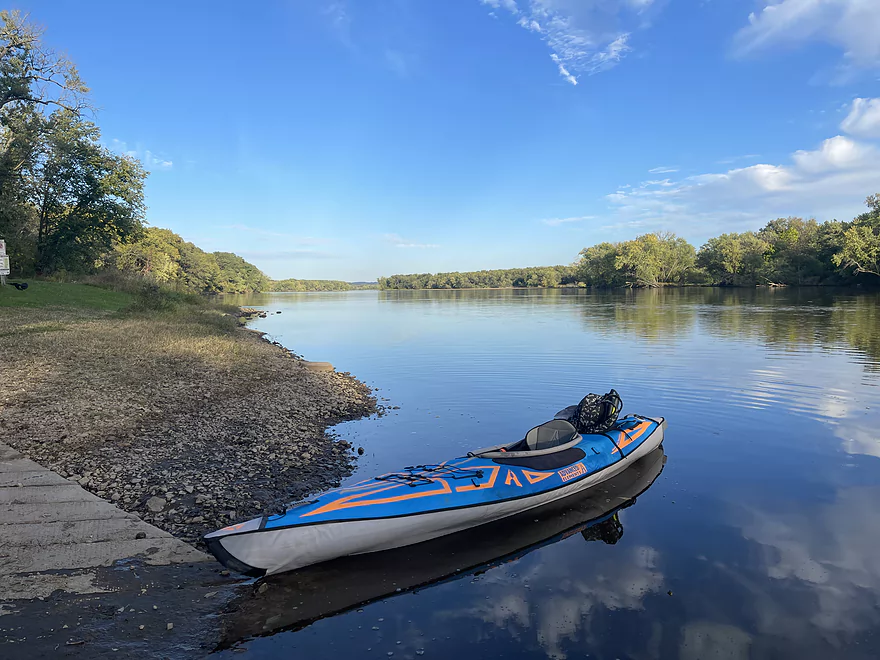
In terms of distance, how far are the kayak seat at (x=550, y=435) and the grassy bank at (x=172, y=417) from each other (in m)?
2.90

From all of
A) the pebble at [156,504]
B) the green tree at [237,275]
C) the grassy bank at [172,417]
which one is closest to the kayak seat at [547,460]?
the grassy bank at [172,417]

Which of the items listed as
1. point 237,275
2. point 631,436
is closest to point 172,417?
point 631,436

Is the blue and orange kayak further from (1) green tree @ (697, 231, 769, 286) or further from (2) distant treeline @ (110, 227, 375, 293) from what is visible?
(1) green tree @ (697, 231, 769, 286)

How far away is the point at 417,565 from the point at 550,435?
8.85ft

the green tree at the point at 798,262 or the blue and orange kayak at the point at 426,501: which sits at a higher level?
the green tree at the point at 798,262

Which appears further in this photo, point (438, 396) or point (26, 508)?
point (438, 396)

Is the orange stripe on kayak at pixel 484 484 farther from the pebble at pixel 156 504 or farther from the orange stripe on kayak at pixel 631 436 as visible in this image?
the pebble at pixel 156 504

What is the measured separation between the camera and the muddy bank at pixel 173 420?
632 cm

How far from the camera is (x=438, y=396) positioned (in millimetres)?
13328

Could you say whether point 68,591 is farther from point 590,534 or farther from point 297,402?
point 297,402

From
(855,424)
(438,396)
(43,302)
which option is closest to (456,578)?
(438,396)

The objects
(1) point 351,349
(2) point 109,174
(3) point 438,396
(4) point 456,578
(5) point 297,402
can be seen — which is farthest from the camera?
(2) point 109,174

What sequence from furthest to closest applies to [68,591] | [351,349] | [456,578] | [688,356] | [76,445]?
[351,349]
[688,356]
[76,445]
[456,578]
[68,591]

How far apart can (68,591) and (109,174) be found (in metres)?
35.3
